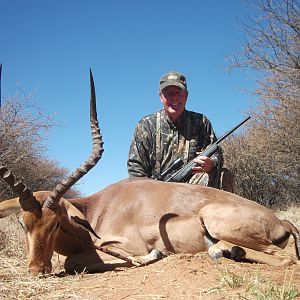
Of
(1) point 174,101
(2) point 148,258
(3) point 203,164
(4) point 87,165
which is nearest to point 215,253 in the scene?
(2) point 148,258

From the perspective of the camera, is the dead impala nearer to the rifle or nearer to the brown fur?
the brown fur

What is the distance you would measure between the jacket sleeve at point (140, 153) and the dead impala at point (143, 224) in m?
1.39

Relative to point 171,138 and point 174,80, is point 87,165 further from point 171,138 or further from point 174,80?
point 174,80

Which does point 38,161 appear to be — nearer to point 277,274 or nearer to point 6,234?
point 6,234

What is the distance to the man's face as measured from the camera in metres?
6.49

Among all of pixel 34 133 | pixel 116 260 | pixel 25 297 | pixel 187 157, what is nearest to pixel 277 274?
pixel 116 260

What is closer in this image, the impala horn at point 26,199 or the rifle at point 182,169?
the impala horn at point 26,199

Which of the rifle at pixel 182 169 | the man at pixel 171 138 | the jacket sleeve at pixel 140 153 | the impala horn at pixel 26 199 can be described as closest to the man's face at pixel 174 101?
the man at pixel 171 138

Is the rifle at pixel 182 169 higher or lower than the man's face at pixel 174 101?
lower

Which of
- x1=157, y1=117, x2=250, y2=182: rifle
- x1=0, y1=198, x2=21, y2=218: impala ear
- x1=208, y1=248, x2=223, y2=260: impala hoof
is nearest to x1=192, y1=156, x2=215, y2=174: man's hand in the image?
x1=157, y1=117, x2=250, y2=182: rifle

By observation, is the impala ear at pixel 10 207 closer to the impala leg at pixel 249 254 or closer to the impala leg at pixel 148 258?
the impala leg at pixel 148 258

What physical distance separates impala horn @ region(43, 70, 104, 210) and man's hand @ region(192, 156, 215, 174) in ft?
5.88

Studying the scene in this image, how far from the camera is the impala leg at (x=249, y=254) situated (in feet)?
12.9

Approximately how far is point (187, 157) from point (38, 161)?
10160mm
